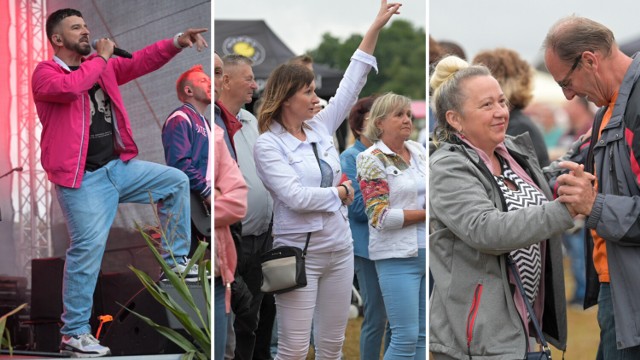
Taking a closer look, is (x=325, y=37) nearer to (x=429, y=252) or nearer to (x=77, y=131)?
(x=77, y=131)

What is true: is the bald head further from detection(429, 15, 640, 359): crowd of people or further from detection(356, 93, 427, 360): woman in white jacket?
detection(429, 15, 640, 359): crowd of people

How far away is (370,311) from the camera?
3.94 m

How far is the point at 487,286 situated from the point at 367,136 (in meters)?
1.23

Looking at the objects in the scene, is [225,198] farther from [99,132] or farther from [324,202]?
[99,132]

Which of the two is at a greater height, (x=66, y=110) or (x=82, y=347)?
(x=66, y=110)

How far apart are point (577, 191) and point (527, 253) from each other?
29 centimetres

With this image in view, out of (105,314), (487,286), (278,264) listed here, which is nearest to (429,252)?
(487,286)

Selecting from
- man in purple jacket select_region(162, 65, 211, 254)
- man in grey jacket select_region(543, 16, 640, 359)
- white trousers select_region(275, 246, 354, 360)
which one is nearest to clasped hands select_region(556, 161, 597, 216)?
man in grey jacket select_region(543, 16, 640, 359)

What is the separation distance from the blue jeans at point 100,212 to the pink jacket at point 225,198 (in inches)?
16.1

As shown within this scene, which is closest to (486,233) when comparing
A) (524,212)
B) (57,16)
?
(524,212)

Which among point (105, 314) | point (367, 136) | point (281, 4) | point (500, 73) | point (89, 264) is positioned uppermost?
point (281, 4)

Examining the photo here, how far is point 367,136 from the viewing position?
12.4 feet

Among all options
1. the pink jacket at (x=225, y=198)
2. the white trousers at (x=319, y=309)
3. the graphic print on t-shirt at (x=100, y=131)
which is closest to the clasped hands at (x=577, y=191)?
the white trousers at (x=319, y=309)

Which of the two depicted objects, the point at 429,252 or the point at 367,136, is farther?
the point at 367,136
